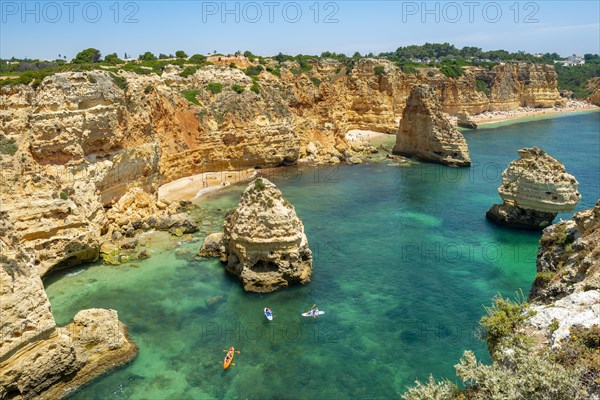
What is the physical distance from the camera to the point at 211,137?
5219 cm

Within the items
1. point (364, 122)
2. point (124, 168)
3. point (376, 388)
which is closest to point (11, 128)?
point (124, 168)

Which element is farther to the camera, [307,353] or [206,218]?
[206,218]

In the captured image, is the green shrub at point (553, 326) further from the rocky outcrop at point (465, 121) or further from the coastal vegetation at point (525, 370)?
the rocky outcrop at point (465, 121)

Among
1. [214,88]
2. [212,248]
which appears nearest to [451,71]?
[214,88]

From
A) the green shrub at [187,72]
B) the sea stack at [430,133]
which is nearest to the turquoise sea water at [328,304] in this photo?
the sea stack at [430,133]

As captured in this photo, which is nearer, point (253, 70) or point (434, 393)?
point (434, 393)

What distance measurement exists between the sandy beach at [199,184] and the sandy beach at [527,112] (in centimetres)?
6348

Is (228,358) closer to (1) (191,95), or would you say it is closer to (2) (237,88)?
(1) (191,95)

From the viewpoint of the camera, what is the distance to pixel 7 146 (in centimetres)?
2808

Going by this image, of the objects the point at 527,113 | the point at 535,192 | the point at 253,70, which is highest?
the point at 253,70

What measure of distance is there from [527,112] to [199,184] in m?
99.0

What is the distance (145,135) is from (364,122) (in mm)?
52350

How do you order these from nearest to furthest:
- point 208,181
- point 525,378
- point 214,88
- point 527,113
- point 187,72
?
point 525,378, point 208,181, point 214,88, point 187,72, point 527,113

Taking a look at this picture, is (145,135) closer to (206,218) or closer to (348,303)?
(206,218)
